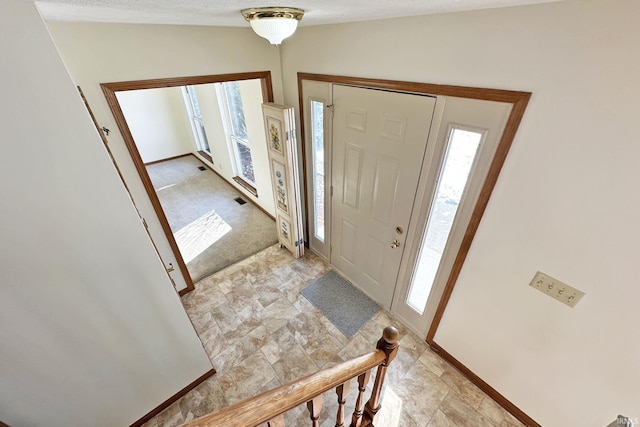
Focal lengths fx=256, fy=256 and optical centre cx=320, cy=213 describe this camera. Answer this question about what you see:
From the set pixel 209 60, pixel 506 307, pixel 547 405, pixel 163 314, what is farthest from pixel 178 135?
pixel 547 405

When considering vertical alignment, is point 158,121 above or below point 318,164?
below

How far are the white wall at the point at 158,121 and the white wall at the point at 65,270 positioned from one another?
199 inches

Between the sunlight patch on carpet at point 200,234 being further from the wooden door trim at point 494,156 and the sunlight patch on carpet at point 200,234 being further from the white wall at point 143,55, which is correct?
the wooden door trim at point 494,156

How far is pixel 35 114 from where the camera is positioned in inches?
34.3

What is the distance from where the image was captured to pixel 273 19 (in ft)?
3.54

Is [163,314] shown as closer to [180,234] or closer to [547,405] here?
[180,234]

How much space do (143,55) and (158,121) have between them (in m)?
4.45

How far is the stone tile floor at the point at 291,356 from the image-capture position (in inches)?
70.7

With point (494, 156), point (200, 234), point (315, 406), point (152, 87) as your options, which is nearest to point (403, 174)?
→ point (494, 156)

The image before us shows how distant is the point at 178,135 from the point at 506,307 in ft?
21.2

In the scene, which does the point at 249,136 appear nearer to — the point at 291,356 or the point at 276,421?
the point at 291,356

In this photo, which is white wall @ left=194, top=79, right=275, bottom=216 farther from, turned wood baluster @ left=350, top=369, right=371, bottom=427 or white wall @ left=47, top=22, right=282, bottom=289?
turned wood baluster @ left=350, top=369, right=371, bottom=427

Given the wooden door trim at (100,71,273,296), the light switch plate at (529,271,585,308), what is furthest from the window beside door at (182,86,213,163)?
the light switch plate at (529,271,585,308)

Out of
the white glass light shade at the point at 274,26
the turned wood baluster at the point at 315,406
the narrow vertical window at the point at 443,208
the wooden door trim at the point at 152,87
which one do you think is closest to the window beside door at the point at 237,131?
the wooden door trim at the point at 152,87
